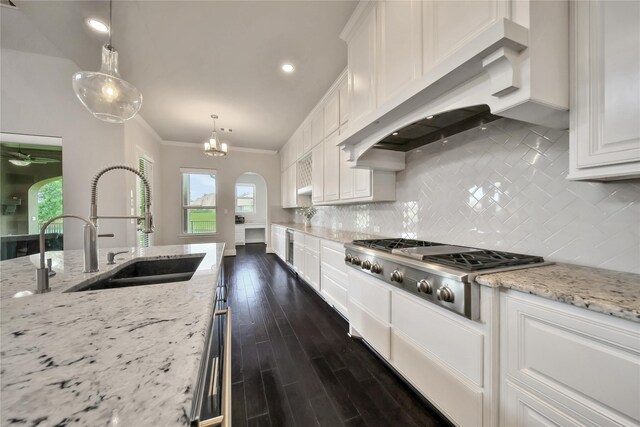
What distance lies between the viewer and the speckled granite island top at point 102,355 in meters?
A: 0.32

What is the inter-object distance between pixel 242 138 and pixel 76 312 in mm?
5257

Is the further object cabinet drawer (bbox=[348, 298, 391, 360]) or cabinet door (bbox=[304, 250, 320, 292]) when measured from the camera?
cabinet door (bbox=[304, 250, 320, 292])

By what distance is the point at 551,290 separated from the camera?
0.81 meters

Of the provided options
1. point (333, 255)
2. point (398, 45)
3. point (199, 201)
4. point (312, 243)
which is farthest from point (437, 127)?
point (199, 201)

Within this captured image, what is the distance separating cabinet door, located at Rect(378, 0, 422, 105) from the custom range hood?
30cm

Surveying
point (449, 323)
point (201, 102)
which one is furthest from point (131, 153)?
point (449, 323)

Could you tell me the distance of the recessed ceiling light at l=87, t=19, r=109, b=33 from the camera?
2.07 meters

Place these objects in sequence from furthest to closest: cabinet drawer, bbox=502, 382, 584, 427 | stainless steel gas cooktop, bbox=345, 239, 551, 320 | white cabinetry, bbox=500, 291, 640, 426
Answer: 1. stainless steel gas cooktop, bbox=345, 239, 551, 320
2. cabinet drawer, bbox=502, 382, 584, 427
3. white cabinetry, bbox=500, 291, 640, 426

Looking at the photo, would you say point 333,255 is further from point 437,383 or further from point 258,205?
point 258,205

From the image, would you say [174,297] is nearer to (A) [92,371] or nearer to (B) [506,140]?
(A) [92,371]

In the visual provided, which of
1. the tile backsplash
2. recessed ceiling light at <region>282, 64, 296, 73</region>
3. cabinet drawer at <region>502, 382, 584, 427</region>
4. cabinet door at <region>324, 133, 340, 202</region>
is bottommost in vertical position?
cabinet drawer at <region>502, 382, 584, 427</region>

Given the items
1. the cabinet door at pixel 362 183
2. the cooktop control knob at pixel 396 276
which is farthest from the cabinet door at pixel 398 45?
the cooktop control knob at pixel 396 276

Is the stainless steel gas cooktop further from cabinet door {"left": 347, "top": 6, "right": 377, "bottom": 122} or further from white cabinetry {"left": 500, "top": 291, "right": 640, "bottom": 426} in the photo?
cabinet door {"left": 347, "top": 6, "right": 377, "bottom": 122}

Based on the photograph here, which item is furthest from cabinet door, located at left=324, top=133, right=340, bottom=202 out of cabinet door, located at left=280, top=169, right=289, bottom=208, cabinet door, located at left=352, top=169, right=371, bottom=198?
cabinet door, located at left=280, top=169, right=289, bottom=208
